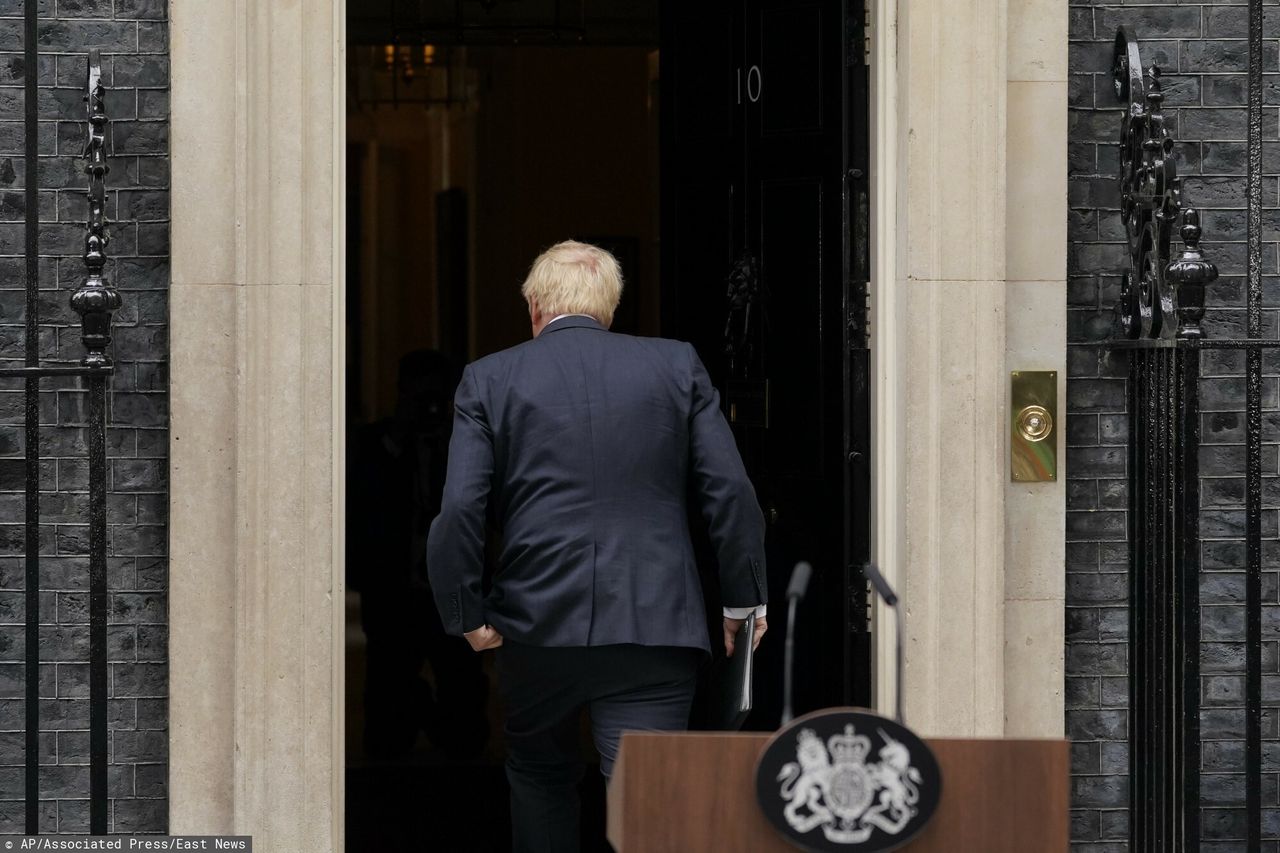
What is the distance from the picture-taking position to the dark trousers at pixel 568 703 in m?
4.21

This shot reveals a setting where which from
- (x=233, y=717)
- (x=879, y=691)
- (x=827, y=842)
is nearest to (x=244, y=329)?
(x=233, y=717)

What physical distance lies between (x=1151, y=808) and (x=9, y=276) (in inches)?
142

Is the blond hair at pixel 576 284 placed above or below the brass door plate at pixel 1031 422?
above

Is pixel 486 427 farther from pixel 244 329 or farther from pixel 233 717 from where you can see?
pixel 233 717

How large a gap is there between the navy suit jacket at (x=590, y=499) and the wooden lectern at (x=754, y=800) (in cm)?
108

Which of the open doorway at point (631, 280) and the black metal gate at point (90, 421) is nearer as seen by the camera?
the black metal gate at point (90, 421)

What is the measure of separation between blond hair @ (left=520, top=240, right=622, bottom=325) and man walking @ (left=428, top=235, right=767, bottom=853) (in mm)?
77

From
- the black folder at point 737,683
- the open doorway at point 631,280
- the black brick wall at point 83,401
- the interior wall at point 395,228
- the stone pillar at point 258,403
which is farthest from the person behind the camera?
the interior wall at point 395,228

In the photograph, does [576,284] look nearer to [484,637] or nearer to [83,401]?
[484,637]

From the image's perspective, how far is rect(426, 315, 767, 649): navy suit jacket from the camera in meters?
4.14

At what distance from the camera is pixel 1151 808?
4.82 metres

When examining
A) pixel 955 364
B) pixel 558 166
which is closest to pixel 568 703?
pixel 955 364

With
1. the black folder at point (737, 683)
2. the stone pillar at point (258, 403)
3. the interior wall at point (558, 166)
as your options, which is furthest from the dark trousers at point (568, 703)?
the interior wall at point (558, 166)

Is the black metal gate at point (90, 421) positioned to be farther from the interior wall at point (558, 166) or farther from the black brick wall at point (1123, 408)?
the interior wall at point (558, 166)
